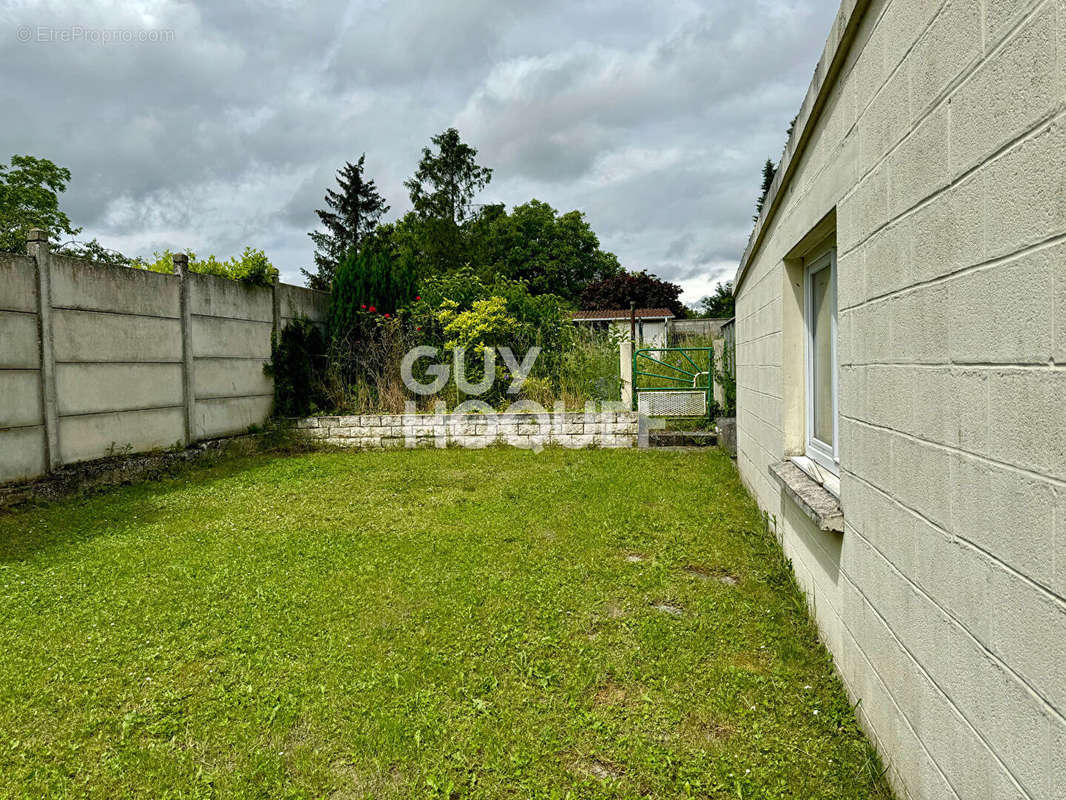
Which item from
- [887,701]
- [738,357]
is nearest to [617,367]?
[738,357]

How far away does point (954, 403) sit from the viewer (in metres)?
1.47

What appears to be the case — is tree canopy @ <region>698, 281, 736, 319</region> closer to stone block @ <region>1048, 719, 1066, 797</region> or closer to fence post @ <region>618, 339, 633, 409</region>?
fence post @ <region>618, 339, 633, 409</region>

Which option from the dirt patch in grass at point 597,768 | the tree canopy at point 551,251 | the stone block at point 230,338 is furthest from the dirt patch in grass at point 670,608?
the tree canopy at point 551,251

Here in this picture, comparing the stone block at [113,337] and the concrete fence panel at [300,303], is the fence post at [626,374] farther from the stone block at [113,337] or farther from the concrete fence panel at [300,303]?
the stone block at [113,337]

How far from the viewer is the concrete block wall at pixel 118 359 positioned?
5816mm

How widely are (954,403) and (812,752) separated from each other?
4.65 ft

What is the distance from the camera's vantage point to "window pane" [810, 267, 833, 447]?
3400 mm

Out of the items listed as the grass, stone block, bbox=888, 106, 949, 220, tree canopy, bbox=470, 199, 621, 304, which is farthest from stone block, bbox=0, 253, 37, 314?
tree canopy, bbox=470, 199, 621, 304

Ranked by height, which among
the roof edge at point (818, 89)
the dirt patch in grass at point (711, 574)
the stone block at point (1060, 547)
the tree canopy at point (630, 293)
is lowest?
the dirt patch in grass at point (711, 574)

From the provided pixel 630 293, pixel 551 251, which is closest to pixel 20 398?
pixel 630 293

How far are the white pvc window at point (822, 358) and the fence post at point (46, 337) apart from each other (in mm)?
7023

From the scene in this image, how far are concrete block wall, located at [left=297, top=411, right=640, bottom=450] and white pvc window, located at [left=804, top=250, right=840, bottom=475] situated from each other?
5124 millimetres

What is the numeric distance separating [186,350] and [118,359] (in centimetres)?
99

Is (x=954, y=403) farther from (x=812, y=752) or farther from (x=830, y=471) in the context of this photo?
(x=830, y=471)
